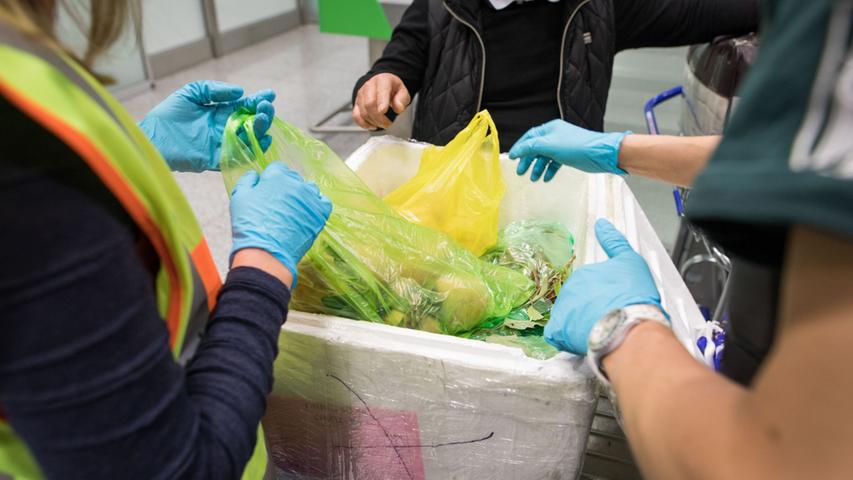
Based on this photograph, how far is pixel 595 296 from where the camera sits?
2.01 ft

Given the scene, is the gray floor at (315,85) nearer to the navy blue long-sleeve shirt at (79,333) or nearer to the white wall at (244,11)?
the white wall at (244,11)

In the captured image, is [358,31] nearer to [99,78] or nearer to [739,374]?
[99,78]

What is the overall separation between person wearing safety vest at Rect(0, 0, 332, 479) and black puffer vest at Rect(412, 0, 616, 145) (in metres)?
0.96

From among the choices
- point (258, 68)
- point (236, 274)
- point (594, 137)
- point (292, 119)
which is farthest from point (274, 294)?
point (258, 68)

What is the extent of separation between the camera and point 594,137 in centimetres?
94

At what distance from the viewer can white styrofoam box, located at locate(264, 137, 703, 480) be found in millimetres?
621

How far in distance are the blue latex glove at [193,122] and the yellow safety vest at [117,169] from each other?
13.8 inches

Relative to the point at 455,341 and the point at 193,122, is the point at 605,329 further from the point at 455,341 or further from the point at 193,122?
the point at 193,122

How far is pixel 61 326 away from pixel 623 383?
1.31 ft

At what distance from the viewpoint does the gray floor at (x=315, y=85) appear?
2293 millimetres

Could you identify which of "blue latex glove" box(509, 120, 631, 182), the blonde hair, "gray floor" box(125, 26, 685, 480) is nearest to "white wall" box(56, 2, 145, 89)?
the blonde hair

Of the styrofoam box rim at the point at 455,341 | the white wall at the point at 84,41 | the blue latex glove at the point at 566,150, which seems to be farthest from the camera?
the blue latex glove at the point at 566,150

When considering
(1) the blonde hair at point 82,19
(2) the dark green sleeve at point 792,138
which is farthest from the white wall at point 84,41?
(2) the dark green sleeve at point 792,138

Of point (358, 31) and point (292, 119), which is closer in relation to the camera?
point (358, 31)
